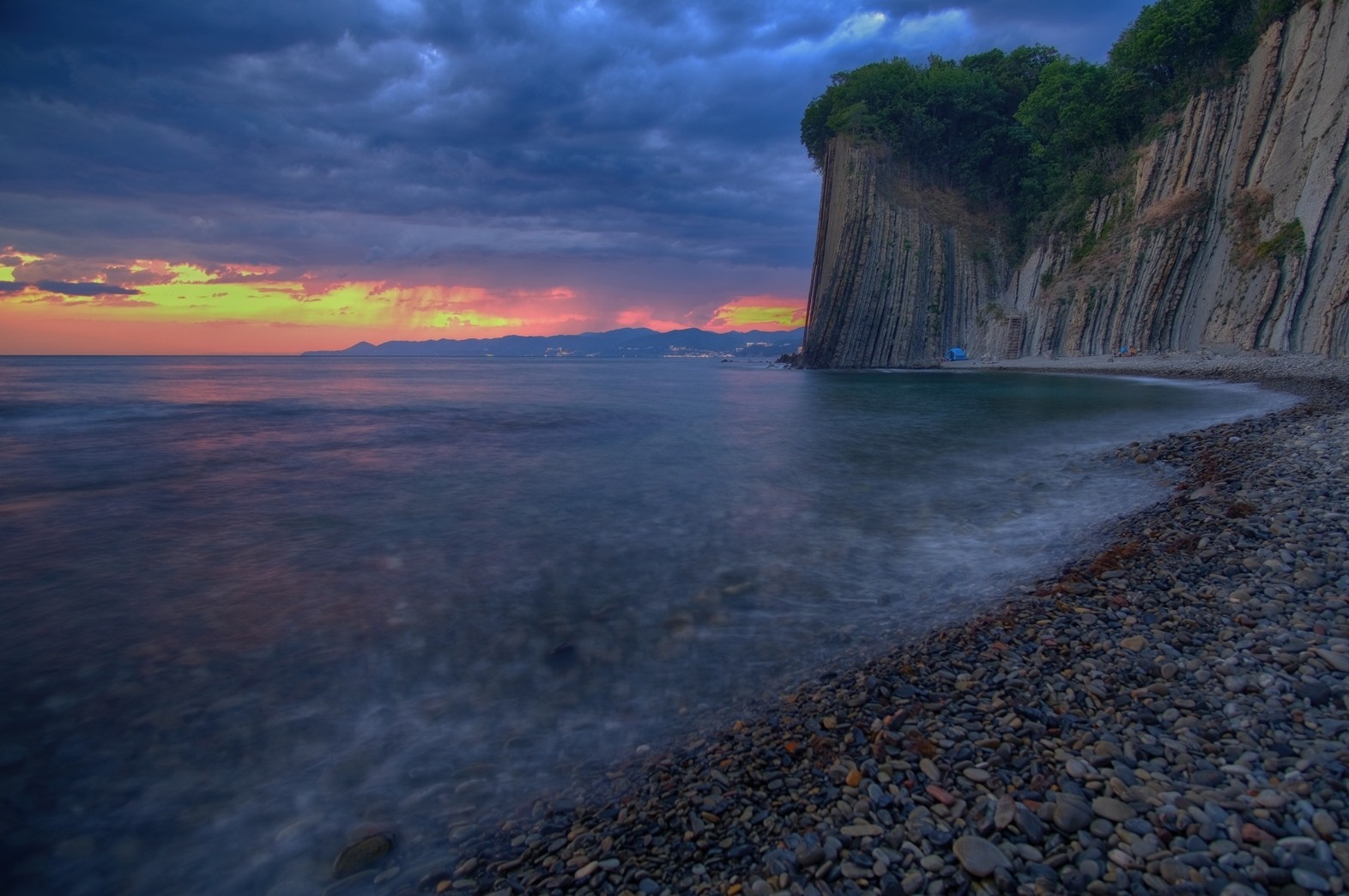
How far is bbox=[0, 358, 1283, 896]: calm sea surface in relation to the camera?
3.72m

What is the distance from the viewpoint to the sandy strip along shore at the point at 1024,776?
2607 mm

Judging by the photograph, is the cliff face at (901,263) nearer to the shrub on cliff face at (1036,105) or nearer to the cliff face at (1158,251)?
the cliff face at (1158,251)

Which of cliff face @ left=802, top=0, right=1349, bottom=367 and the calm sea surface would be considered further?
cliff face @ left=802, top=0, right=1349, bottom=367

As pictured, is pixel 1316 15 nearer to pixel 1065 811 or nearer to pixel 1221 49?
pixel 1221 49

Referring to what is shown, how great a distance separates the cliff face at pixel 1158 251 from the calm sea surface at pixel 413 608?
65.7ft

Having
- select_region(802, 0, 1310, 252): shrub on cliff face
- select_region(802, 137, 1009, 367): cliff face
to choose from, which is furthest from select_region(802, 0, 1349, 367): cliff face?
select_region(802, 0, 1310, 252): shrub on cliff face

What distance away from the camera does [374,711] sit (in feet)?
15.2

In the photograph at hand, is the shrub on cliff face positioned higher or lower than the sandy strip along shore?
higher

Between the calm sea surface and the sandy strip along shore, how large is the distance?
568 mm

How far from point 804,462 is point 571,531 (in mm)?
6795

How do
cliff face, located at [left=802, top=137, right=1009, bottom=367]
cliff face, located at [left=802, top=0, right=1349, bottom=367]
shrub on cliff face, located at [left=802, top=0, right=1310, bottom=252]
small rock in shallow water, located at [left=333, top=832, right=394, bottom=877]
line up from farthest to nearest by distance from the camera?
cliff face, located at [left=802, top=137, right=1009, bottom=367], shrub on cliff face, located at [left=802, top=0, right=1310, bottom=252], cliff face, located at [left=802, top=0, right=1349, bottom=367], small rock in shallow water, located at [left=333, top=832, right=394, bottom=877]

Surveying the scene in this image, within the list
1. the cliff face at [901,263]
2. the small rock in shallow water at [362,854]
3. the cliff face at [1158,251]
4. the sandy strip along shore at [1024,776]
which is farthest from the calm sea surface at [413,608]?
the cliff face at [901,263]

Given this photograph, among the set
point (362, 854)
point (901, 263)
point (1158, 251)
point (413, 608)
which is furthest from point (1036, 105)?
point (362, 854)

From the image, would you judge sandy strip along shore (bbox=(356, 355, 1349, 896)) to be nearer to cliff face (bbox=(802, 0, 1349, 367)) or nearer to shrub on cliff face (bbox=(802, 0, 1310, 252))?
cliff face (bbox=(802, 0, 1349, 367))
